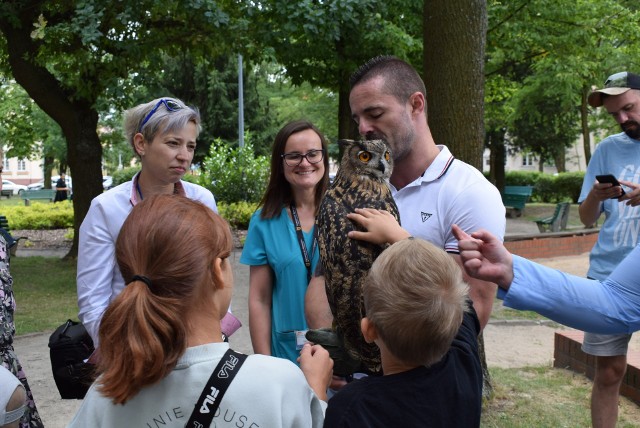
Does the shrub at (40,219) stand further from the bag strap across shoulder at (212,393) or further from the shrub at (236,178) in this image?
the bag strap across shoulder at (212,393)

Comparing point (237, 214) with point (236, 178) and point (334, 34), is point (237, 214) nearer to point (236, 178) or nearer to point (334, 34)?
point (236, 178)

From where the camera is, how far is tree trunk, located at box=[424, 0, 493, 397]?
552 cm

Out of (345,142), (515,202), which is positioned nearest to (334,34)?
(345,142)

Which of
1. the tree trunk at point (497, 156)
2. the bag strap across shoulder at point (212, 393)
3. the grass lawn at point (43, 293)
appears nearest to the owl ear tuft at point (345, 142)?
the bag strap across shoulder at point (212, 393)

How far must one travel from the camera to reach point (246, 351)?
273 inches

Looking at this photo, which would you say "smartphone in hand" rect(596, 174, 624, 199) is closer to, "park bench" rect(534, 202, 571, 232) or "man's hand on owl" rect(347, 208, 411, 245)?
"man's hand on owl" rect(347, 208, 411, 245)

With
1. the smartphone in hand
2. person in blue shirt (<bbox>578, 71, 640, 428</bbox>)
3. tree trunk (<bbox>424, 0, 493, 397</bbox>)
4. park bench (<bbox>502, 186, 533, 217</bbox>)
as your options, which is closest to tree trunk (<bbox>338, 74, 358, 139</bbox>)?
→ tree trunk (<bbox>424, 0, 493, 397</bbox>)

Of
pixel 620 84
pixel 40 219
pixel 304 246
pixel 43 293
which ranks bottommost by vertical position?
pixel 43 293

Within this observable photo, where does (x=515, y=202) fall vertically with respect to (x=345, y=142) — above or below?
below

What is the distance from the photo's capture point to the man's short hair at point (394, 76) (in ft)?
7.97

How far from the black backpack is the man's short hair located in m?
1.66

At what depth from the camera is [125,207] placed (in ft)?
10.1

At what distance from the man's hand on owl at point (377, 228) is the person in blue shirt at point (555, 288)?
0.63 feet

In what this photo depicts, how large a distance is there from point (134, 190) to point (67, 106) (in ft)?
32.6
